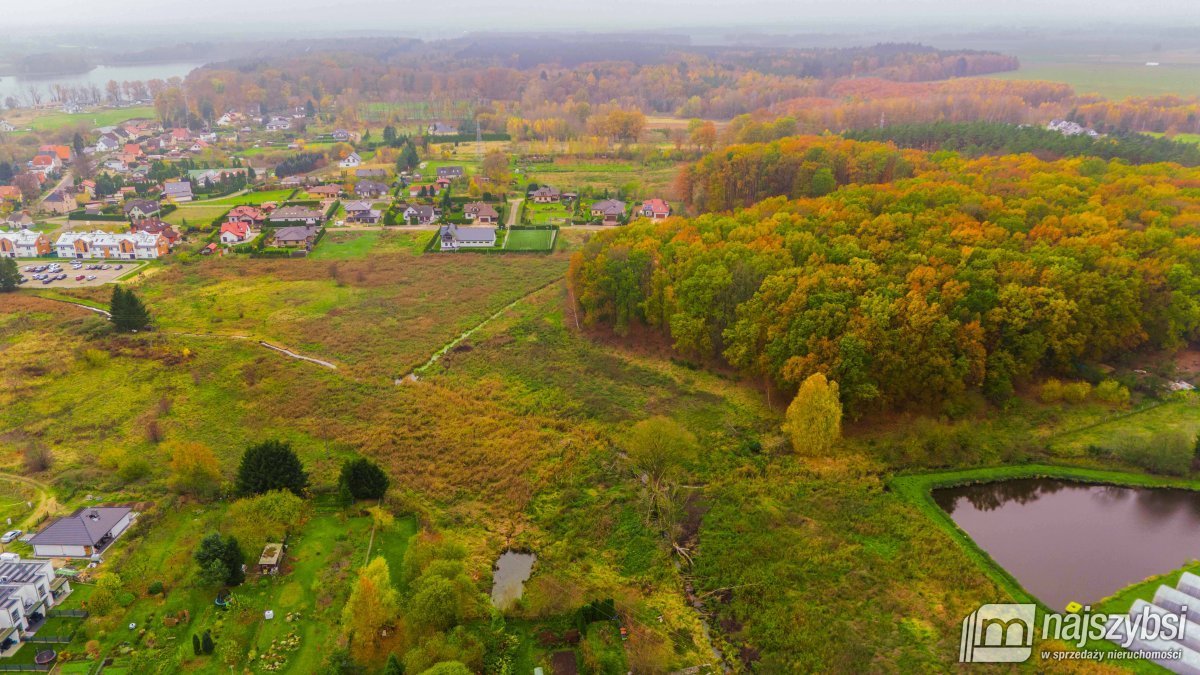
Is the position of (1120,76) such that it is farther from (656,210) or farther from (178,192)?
(178,192)

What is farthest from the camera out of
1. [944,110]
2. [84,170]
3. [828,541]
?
[944,110]

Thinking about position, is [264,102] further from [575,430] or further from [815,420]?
[815,420]

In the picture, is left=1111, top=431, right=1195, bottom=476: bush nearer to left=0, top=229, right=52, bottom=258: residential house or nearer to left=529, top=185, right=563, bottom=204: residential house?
left=529, top=185, right=563, bottom=204: residential house

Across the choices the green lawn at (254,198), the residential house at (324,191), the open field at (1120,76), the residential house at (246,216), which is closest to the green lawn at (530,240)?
the residential house at (324,191)

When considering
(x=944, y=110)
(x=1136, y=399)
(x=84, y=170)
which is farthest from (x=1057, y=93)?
(x=84, y=170)

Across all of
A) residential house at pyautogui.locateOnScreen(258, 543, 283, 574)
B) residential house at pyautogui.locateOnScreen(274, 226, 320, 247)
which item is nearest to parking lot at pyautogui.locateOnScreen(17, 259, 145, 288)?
residential house at pyautogui.locateOnScreen(274, 226, 320, 247)
